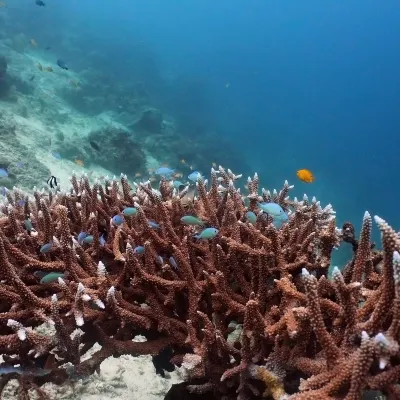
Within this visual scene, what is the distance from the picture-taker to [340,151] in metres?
96.8

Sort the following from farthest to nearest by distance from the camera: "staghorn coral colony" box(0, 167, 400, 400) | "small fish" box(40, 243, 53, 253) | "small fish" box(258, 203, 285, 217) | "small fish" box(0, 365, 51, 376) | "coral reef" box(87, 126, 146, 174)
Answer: "coral reef" box(87, 126, 146, 174) → "small fish" box(258, 203, 285, 217) → "small fish" box(40, 243, 53, 253) → "small fish" box(0, 365, 51, 376) → "staghorn coral colony" box(0, 167, 400, 400)

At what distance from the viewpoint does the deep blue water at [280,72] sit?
49062 millimetres

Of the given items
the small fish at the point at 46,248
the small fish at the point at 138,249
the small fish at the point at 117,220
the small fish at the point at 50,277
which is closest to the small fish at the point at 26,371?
the small fish at the point at 50,277

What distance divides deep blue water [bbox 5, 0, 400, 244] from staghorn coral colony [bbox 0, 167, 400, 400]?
32345 mm

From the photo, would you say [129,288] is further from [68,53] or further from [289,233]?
[68,53]

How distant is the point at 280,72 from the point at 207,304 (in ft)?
487

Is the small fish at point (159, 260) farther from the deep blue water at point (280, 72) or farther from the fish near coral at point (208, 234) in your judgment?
A: the deep blue water at point (280, 72)

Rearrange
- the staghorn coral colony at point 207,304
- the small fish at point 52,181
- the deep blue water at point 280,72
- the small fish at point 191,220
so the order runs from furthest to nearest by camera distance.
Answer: the deep blue water at point 280,72 < the small fish at point 52,181 < the small fish at point 191,220 < the staghorn coral colony at point 207,304

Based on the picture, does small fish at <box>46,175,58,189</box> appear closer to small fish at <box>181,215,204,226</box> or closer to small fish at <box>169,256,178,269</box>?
small fish at <box>181,215,204,226</box>

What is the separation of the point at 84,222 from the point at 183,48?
400ft

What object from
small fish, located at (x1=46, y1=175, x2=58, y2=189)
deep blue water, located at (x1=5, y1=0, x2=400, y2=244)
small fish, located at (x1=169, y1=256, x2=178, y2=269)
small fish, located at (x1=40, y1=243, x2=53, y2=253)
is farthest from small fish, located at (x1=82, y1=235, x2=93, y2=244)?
deep blue water, located at (x1=5, y1=0, x2=400, y2=244)

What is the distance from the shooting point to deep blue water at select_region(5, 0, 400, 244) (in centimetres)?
4906

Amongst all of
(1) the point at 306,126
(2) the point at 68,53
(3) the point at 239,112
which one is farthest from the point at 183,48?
(2) the point at 68,53

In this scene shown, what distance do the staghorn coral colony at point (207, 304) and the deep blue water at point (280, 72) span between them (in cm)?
3234
